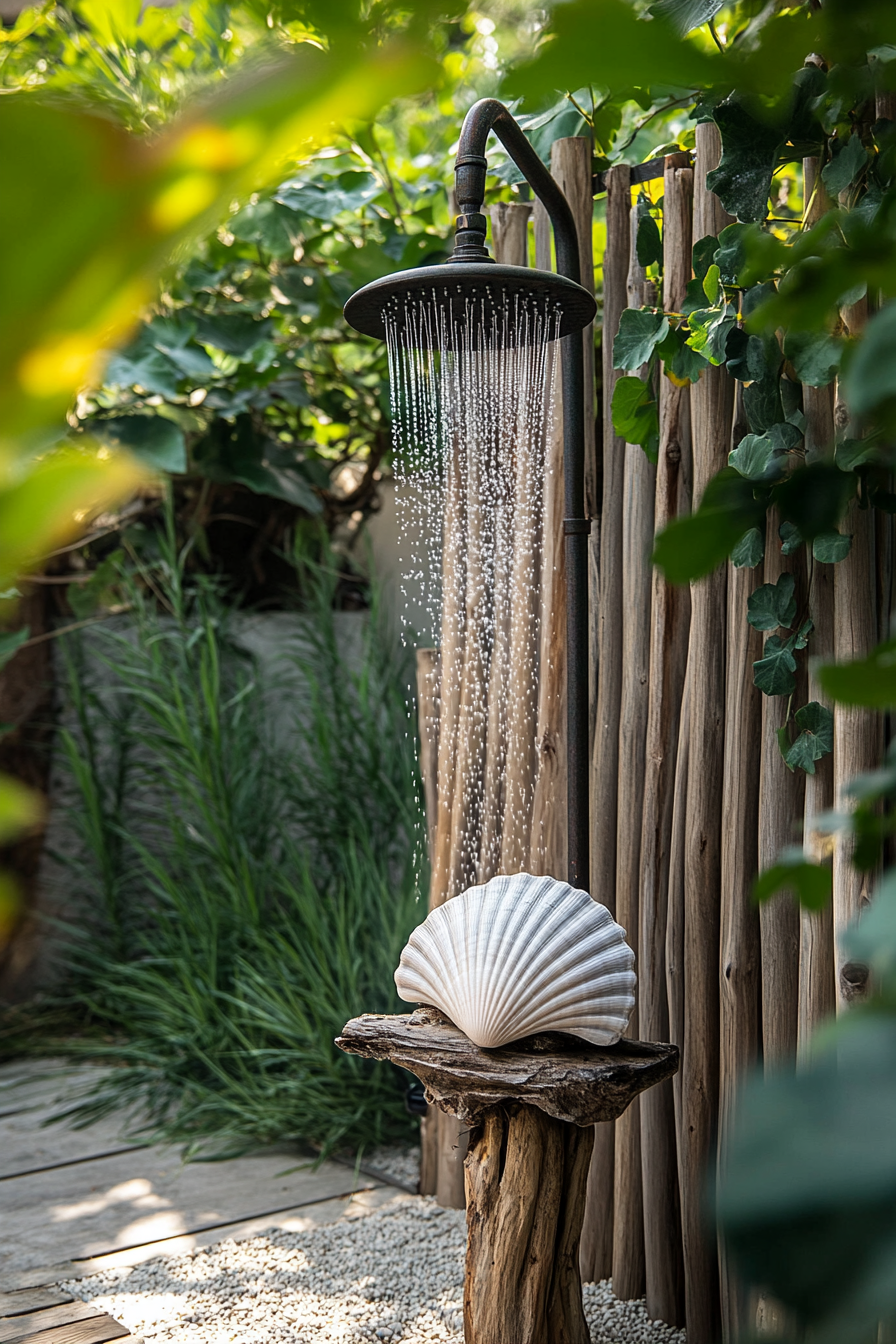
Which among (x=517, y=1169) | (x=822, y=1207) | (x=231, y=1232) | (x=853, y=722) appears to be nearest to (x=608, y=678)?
(x=853, y=722)

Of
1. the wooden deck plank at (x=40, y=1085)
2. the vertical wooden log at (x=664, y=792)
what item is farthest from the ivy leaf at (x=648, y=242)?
the wooden deck plank at (x=40, y=1085)

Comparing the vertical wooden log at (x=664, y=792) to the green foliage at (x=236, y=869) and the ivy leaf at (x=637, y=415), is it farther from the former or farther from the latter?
the green foliage at (x=236, y=869)

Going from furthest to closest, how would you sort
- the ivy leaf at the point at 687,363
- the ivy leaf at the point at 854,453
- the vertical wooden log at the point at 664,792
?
the vertical wooden log at the point at 664,792, the ivy leaf at the point at 687,363, the ivy leaf at the point at 854,453

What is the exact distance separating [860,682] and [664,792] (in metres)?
1.61

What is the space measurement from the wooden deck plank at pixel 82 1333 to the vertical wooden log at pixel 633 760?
82cm

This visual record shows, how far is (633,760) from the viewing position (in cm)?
190

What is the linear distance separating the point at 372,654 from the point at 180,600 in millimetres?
575

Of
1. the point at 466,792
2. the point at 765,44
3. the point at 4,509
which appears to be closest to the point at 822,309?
the point at 765,44

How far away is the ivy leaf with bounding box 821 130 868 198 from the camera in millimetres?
1389

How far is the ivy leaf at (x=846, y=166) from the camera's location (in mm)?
1389

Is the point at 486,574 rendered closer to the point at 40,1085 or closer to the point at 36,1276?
the point at 36,1276

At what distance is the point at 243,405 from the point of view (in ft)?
11.3

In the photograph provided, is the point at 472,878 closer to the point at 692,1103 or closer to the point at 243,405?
the point at 692,1103

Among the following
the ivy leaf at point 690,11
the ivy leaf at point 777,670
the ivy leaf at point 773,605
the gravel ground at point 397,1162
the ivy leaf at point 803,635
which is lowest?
the gravel ground at point 397,1162
